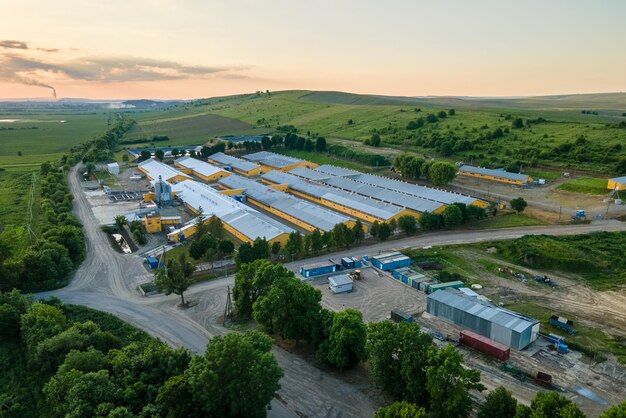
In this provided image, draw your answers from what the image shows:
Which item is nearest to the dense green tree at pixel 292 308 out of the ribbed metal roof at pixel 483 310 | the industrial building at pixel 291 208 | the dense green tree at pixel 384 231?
the ribbed metal roof at pixel 483 310

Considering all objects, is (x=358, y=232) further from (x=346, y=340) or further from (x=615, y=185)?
(x=615, y=185)

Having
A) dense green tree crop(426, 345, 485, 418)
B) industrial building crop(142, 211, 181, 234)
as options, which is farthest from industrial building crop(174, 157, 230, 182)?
dense green tree crop(426, 345, 485, 418)

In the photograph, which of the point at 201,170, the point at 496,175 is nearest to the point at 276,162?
the point at 201,170

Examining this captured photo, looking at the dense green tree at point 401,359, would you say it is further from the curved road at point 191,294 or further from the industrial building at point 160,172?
the industrial building at point 160,172

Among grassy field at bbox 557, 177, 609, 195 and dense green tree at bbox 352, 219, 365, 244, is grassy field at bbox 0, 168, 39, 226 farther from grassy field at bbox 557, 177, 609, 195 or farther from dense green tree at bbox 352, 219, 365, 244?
grassy field at bbox 557, 177, 609, 195

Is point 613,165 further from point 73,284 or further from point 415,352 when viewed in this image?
point 73,284
